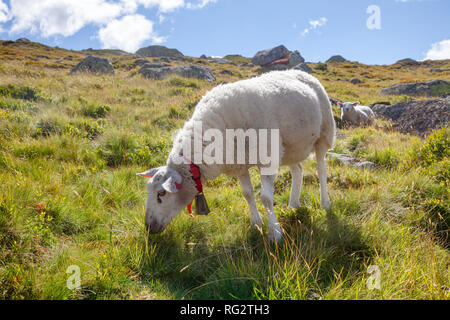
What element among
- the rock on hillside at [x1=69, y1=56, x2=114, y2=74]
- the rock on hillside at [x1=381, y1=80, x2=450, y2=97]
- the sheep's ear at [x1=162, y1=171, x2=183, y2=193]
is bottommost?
the sheep's ear at [x1=162, y1=171, x2=183, y2=193]

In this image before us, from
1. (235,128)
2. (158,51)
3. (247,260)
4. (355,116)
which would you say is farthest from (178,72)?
(158,51)

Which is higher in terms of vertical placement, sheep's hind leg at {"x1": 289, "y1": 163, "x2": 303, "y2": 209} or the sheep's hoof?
sheep's hind leg at {"x1": 289, "y1": 163, "x2": 303, "y2": 209}

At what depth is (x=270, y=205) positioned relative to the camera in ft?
10.2

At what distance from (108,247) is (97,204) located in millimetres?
1022

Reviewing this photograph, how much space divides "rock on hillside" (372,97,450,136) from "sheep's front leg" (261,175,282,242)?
24.5 ft

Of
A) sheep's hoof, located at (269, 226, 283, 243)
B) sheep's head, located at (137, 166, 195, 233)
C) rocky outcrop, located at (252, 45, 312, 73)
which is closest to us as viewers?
sheep's head, located at (137, 166, 195, 233)

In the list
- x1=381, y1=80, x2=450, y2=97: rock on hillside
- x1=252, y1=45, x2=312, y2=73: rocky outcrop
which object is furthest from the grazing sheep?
x1=252, y1=45, x2=312, y2=73: rocky outcrop

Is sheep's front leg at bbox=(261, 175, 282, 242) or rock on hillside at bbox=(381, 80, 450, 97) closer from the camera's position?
sheep's front leg at bbox=(261, 175, 282, 242)

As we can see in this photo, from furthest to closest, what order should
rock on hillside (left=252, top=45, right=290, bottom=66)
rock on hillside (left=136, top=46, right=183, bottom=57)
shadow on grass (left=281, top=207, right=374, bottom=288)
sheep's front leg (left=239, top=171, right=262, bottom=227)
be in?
rock on hillside (left=136, top=46, right=183, bottom=57)
rock on hillside (left=252, top=45, right=290, bottom=66)
sheep's front leg (left=239, top=171, right=262, bottom=227)
shadow on grass (left=281, top=207, right=374, bottom=288)

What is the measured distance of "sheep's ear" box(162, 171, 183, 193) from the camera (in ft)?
8.35

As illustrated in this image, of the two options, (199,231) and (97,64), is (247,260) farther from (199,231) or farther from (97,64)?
(97,64)

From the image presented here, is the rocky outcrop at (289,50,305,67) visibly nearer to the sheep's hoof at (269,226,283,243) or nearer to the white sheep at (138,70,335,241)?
the white sheep at (138,70,335,241)
